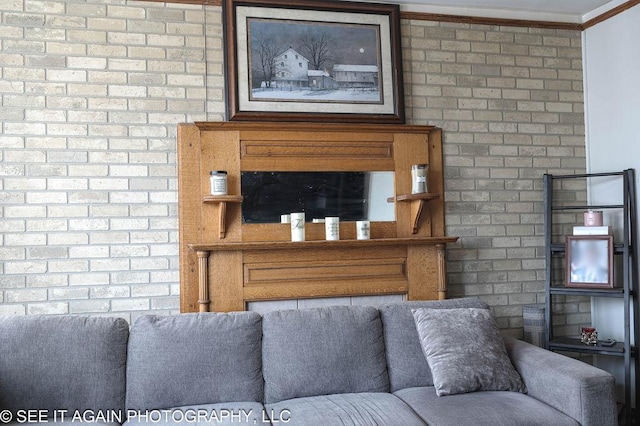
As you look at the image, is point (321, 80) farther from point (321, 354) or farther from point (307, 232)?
point (321, 354)

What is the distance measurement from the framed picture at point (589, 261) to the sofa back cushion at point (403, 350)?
4.04 ft

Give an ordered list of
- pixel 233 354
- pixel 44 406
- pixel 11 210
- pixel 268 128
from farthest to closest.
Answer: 1. pixel 268 128
2. pixel 11 210
3. pixel 233 354
4. pixel 44 406

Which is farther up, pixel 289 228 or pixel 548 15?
pixel 548 15

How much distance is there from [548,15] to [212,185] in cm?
250

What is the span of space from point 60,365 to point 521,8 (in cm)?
340

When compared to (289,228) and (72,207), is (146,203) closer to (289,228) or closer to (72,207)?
(72,207)

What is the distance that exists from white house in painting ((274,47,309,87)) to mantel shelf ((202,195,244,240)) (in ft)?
2.42

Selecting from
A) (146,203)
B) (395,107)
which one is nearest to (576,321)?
(395,107)

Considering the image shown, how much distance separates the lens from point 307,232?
11.5ft

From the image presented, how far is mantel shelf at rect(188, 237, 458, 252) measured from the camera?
3271 mm

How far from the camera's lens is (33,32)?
321 centimetres

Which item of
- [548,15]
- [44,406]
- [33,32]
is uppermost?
[548,15]

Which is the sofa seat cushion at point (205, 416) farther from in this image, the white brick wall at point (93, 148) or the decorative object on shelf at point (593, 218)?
the decorative object on shelf at point (593, 218)

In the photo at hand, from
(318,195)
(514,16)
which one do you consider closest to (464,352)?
(318,195)
